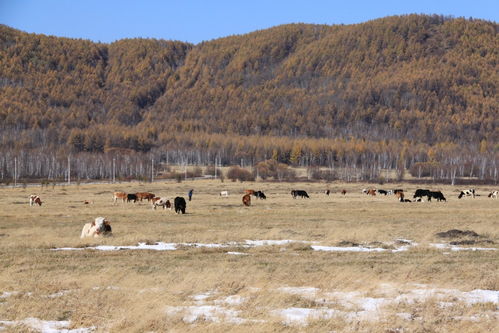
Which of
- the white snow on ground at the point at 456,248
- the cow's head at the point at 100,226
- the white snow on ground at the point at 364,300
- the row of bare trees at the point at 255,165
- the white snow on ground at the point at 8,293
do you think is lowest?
the white snow on ground at the point at 8,293

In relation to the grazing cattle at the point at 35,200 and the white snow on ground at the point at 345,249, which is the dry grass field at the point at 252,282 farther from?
the grazing cattle at the point at 35,200

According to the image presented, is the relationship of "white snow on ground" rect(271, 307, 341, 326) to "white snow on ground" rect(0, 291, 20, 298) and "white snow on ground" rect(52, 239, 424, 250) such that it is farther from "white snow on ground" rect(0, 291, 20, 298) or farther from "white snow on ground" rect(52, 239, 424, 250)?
"white snow on ground" rect(52, 239, 424, 250)

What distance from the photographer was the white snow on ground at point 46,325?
32.3 ft

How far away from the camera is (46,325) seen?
1016cm

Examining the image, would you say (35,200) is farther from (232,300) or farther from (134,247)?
(232,300)

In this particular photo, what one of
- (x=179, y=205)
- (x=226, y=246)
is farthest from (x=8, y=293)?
(x=179, y=205)

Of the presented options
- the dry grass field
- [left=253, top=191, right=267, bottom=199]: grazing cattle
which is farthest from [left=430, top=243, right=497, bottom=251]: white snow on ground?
[left=253, top=191, right=267, bottom=199]: grazing cattle

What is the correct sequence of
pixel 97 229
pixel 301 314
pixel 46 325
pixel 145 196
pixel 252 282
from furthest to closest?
pixel 145 196, pixel 97 229, pixel 252 282, pixel 301 314, pixel 46 325

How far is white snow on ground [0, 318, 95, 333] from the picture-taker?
984 centimetres

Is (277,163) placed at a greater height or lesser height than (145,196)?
greater

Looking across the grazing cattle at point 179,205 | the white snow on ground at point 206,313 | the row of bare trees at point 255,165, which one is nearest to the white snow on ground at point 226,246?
the white snow on ground at point 206,313

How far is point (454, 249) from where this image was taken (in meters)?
20.8

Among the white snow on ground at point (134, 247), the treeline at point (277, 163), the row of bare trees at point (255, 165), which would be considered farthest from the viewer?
the treeline at point (277, 163)

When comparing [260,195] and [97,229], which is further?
[260,195]
